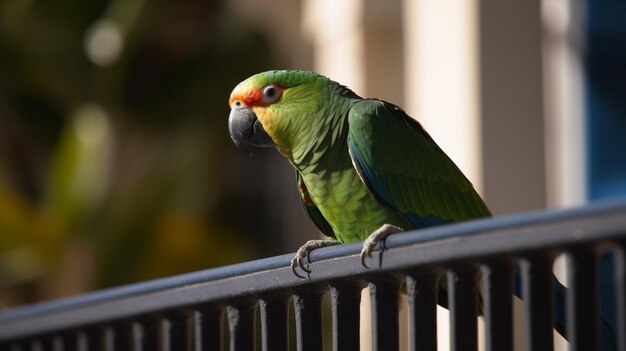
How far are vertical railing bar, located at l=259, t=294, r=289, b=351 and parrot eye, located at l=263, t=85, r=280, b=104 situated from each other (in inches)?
26.6

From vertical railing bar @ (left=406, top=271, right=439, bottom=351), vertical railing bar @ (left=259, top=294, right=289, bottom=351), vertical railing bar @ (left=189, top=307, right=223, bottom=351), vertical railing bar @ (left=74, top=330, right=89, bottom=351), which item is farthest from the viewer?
vertical railing bar @ (left=74, top=330, right=89, bottom=351)

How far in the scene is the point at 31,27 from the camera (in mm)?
5465

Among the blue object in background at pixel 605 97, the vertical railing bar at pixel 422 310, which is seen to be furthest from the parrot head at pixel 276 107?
the blue object in background at pixel 605 97

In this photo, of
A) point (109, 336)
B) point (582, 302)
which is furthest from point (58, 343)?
point (582, 302)

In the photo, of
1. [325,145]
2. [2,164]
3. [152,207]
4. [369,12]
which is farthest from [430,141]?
[2,164]

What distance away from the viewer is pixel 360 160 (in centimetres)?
202

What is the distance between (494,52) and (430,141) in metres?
1.97

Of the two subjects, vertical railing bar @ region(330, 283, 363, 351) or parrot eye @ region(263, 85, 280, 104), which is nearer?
vertical railing bar @ region(330, 283, 363, 351)

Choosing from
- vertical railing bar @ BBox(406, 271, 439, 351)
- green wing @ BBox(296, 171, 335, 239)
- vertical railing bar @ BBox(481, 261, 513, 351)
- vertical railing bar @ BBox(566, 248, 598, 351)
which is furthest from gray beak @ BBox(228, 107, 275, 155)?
vertical railing bar @ BBox(566, 248, 598, 351)

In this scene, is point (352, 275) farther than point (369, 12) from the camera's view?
No

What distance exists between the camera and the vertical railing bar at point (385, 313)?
1.44 m

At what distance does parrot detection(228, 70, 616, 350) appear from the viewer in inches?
79.6

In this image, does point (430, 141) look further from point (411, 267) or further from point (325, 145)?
point (411, 267)

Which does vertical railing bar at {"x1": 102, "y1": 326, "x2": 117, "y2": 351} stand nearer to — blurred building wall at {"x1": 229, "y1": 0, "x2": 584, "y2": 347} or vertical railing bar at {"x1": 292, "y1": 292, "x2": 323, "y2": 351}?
vertical railing bar at {"x1": 292, "y1": 292, "x2": 323, "y2": 351}
